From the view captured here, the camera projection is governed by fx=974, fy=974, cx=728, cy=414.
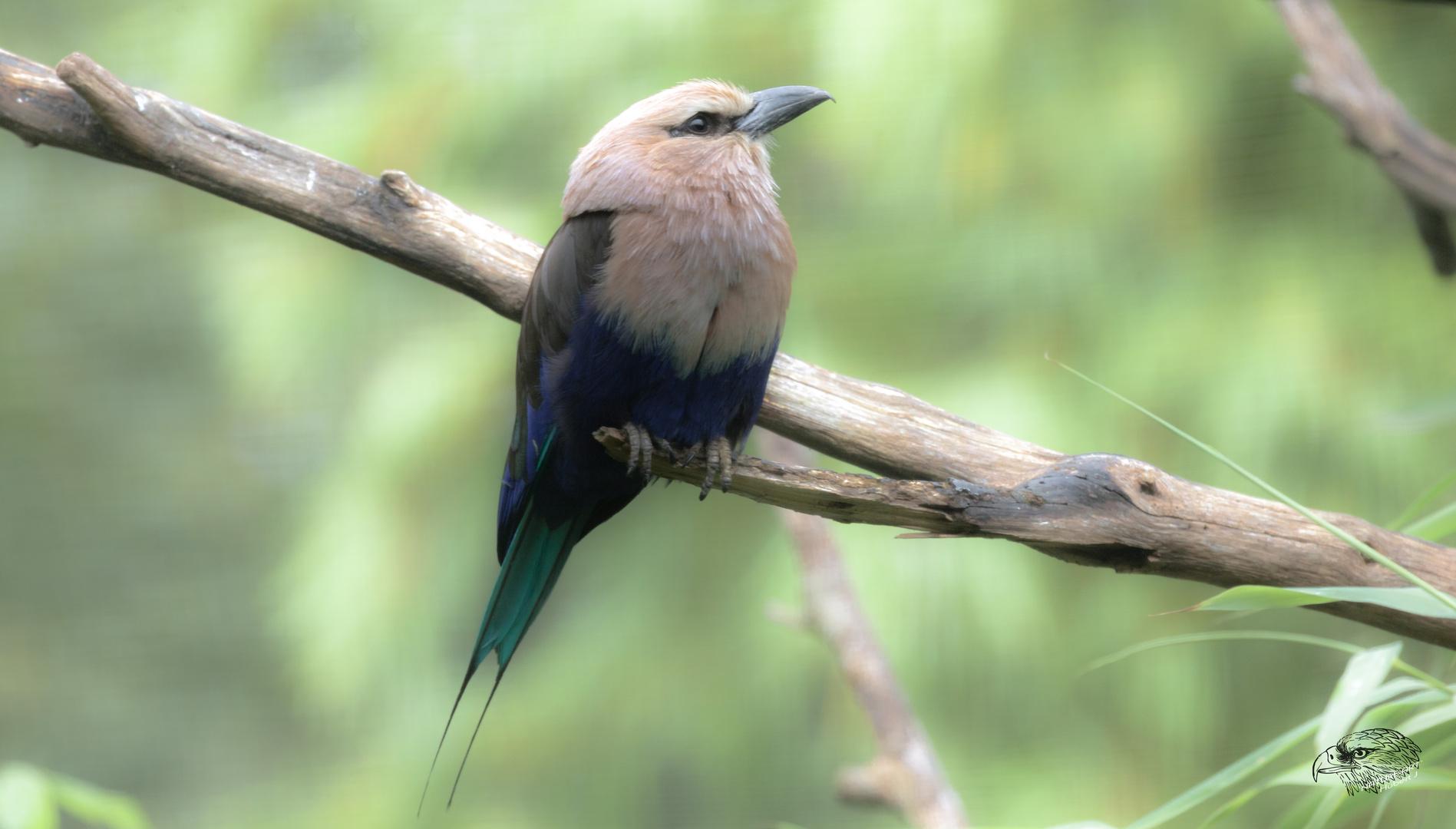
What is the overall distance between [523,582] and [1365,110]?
3.99 ft

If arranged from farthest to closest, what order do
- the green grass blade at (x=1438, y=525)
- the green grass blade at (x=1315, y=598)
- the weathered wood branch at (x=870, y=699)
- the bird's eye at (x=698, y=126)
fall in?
the weathered wood branch at (x=870, y=699)
the bird's eye at (x=698, y=126)
the green grass blade at (x=1438, y=525)
the green grass blade at (x=1315, y=598)

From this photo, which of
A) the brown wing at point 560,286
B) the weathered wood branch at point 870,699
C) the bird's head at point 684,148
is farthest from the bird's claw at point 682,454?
the weathered wood branch at point 870,699

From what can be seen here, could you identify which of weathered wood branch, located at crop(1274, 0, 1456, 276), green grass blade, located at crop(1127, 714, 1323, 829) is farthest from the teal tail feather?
weathered wood branch, located at crop(1274, 0, 1456, 276)

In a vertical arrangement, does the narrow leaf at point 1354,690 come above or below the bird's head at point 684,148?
below

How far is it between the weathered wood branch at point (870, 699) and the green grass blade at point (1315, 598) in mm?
685

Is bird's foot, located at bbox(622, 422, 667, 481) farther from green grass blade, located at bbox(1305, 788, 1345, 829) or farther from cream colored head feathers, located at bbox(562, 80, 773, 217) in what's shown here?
green grass blade, located at bbox(1305, 788, 1345, 829)

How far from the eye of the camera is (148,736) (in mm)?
1758

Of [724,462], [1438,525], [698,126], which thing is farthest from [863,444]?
[1438,525]

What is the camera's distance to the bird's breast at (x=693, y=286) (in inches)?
34.2

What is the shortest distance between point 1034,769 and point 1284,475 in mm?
613

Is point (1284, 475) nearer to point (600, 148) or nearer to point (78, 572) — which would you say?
point (600, 148)

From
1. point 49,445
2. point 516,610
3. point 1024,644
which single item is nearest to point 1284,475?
point 1024,644

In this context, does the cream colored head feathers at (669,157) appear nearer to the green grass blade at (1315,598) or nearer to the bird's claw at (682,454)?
the bird's claw at (682,454)

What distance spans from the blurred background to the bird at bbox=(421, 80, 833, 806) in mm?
646
